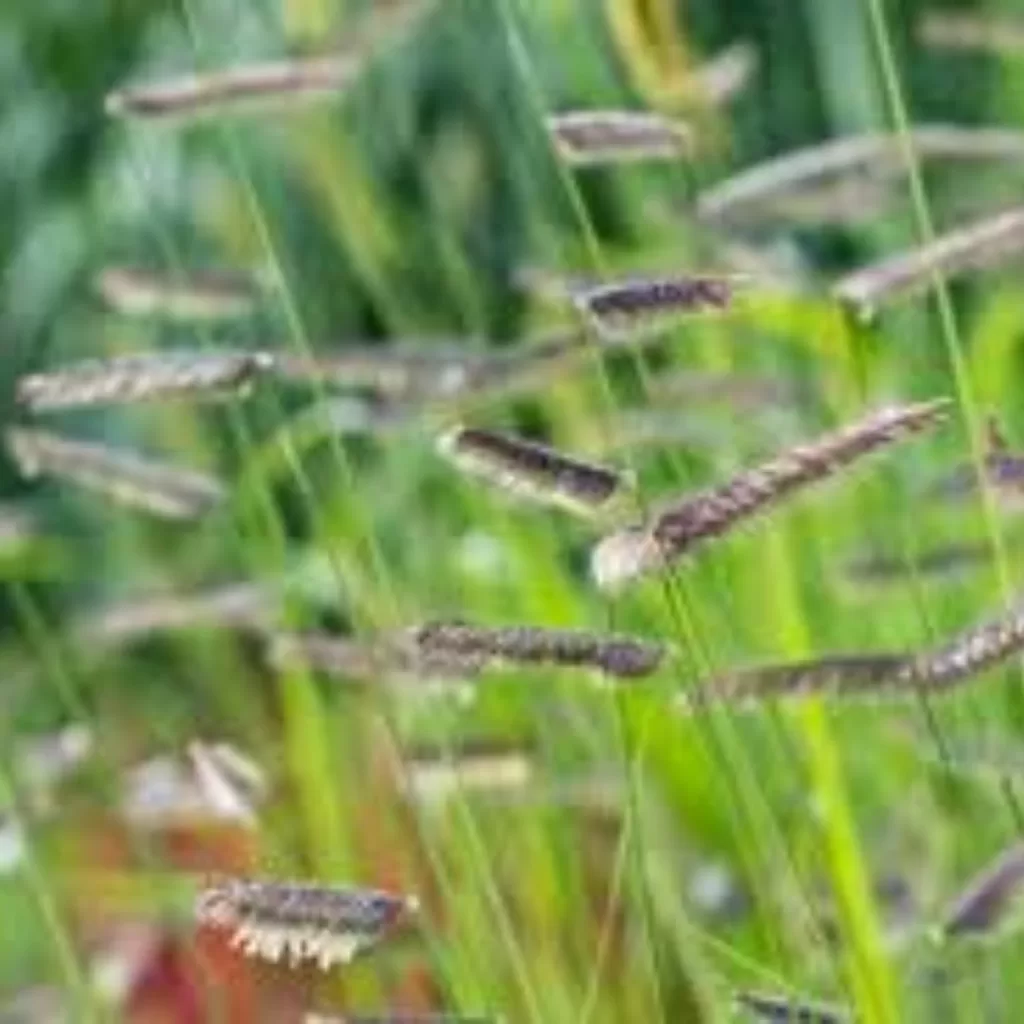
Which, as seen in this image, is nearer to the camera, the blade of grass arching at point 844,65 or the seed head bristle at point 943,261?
the seed head bristle at point 943,261

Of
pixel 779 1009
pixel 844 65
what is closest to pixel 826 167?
pixel 779 1009

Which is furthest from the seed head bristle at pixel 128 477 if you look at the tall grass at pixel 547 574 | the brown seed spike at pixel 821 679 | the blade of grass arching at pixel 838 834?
the brown seed spike at pixel 821 679

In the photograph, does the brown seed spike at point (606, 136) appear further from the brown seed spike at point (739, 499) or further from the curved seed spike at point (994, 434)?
the brown seed spike at point (739, 499)

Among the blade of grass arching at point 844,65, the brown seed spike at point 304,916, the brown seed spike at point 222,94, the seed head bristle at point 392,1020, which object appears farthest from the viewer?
the blade of grass arching at point 844,65

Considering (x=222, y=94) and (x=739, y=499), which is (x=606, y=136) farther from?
(x=739, y=499)

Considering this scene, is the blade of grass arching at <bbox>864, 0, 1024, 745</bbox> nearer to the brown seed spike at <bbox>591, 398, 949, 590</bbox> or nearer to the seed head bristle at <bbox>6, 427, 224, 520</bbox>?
the brown seed spike at <bbox>591, 398, 949, 590</bbox>

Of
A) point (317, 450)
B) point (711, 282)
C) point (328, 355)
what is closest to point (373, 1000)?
point (328, 355)

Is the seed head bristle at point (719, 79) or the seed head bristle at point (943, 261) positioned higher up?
the seed head bristle at point (943, 261)
